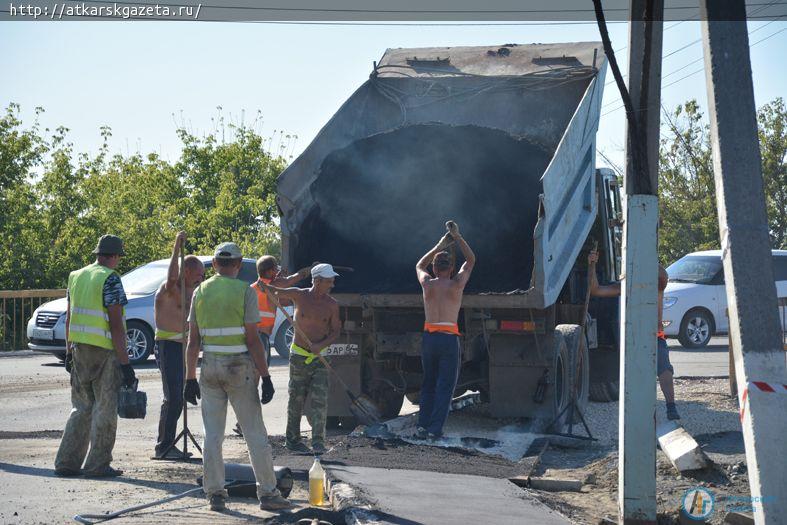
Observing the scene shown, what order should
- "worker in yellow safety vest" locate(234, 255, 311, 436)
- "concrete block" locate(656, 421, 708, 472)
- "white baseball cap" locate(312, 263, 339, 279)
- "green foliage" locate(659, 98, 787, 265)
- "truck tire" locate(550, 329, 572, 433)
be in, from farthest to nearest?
"green foliage" locate(659, 98, 787, 265) → "truck tire" locate(550, 329, 572, 433) → "worker in yellow safety vest" locate(234, 255, 311, 436) → "white baseball cap" locate(312, 263, 339, 279) → "concrete block" locate(656, 421, 708, 472)

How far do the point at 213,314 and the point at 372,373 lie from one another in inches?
145

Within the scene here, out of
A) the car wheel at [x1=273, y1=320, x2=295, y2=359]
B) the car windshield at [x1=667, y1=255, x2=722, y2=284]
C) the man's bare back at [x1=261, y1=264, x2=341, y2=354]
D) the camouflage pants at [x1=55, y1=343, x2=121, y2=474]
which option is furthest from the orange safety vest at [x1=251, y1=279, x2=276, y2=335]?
the car windshield at [x1=667, y1=255, x2=722, y2=284]

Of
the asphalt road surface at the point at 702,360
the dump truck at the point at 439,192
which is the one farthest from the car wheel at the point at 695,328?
the dump truck at the point at 439,192

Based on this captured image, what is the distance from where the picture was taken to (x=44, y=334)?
54.4ft

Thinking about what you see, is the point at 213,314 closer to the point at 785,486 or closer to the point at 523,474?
the point at 523,474

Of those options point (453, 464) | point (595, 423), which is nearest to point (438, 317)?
point (453, 464)

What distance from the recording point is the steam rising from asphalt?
1080 centimetres

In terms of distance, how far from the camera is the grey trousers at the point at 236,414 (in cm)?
692

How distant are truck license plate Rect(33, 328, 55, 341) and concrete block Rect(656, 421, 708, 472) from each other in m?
10.6

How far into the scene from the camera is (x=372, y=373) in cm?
1059

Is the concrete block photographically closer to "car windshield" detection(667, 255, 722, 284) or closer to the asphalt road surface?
the asphalt road surface

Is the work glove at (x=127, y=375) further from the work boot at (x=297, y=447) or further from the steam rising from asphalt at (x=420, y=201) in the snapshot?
the steam rising from asphalt at (x=420, y=201)

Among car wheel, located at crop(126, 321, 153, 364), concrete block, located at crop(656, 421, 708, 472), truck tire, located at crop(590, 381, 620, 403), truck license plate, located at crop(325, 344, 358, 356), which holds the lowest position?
concrete block, located at crop(656, 421, 708, 472)

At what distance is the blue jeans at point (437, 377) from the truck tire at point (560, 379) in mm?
1075
